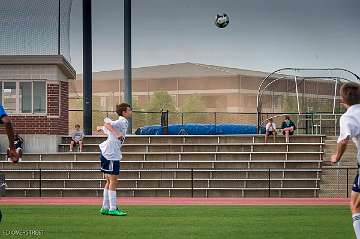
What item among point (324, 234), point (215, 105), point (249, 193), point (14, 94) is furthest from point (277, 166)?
point (215, 105)

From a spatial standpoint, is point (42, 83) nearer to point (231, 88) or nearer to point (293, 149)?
point (293, 149)

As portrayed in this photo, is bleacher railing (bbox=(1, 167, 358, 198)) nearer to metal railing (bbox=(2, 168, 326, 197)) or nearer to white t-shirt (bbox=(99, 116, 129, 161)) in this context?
metal railing (bbox=(2, 168, 326, 197))

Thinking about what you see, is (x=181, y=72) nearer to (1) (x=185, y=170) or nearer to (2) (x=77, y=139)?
(2) (x=77, y=139)

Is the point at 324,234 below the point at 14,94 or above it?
below

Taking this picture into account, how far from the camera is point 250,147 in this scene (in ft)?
117

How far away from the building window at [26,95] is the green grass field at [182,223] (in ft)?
53.9

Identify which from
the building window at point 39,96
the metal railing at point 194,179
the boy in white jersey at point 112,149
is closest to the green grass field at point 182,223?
the boy in white jersey at point 112,149

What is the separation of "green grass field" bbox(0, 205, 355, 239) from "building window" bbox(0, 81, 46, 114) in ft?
53.9

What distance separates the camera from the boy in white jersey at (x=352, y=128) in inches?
391

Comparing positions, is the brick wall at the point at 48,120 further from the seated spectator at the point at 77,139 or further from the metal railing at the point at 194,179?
the metal railing at the point at 194,179

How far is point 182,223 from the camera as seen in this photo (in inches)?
606

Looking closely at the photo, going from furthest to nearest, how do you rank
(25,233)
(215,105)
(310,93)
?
(215,105) < (310,93) < (25,233)

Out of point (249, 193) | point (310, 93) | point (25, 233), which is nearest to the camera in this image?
point (25, 233)

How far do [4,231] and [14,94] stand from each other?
23.1 metres
